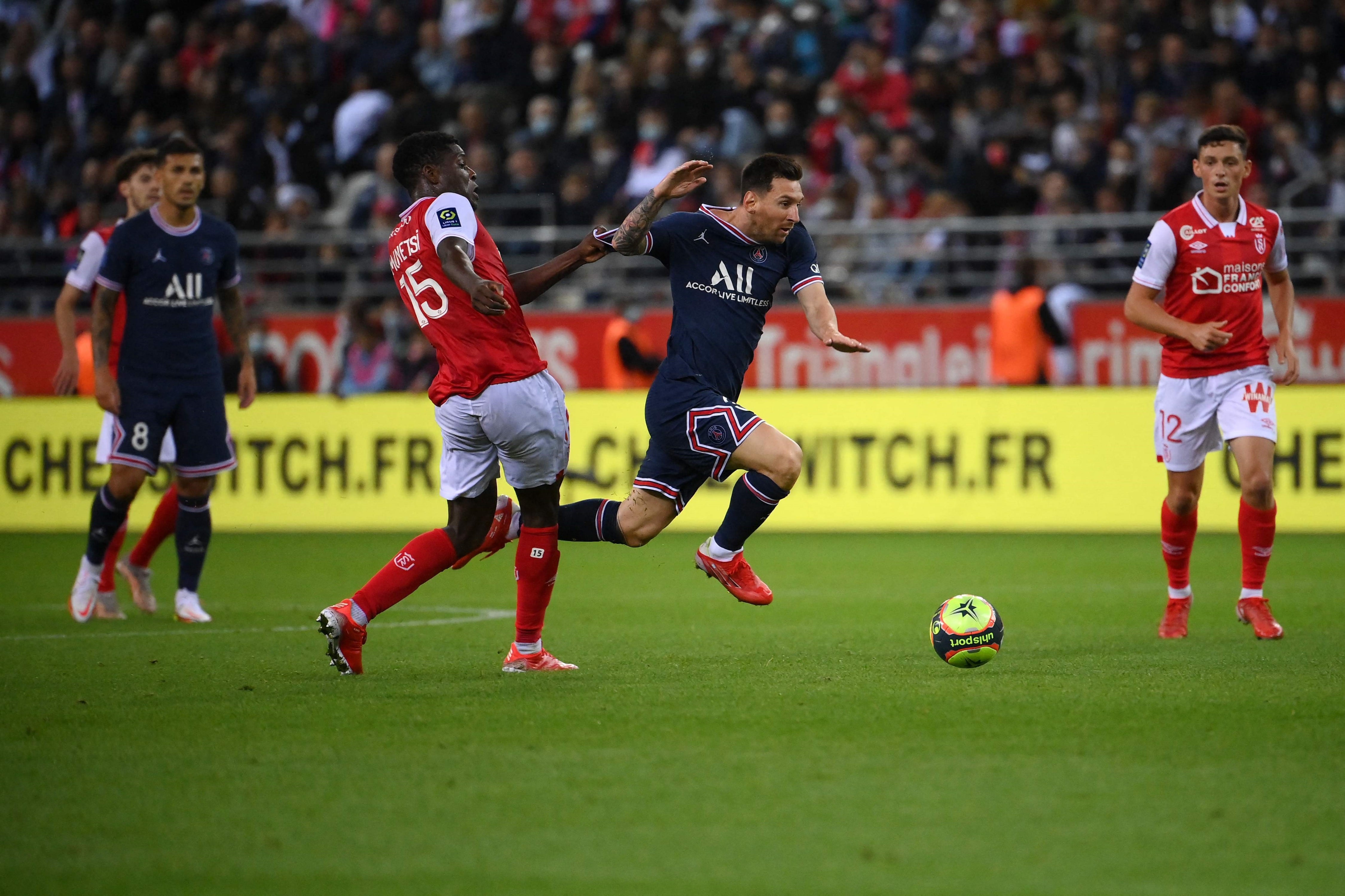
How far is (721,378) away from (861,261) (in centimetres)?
1137

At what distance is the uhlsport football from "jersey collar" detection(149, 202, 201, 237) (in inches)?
187

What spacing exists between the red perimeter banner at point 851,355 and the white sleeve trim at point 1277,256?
7883 mm

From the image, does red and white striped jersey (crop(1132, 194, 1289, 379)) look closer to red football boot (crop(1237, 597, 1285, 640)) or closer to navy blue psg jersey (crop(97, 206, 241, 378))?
red football boot (crop(1237, 597, 1285, 640))

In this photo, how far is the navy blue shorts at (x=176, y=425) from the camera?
940cm

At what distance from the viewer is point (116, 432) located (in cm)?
947

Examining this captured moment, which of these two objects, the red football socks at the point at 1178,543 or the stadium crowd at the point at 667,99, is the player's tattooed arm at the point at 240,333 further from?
the stadium crowd at the point at 667,99

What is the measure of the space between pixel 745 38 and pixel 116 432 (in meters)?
13.8

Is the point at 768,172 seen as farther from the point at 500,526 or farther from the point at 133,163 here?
the point at 133,163

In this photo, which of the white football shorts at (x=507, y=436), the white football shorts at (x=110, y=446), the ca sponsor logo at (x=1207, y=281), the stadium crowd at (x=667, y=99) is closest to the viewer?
the white football shorts at (x=507, y=436)

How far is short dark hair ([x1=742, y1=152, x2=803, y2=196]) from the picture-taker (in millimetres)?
7727

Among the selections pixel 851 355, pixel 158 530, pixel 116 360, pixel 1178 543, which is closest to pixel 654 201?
pixel 1178 543

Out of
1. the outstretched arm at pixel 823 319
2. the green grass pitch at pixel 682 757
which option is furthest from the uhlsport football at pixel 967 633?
the outstretched arm at pixel 823 319

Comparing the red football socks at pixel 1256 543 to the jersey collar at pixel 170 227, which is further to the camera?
the jersey collar at pixel 170 227

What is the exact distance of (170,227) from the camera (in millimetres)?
9430
